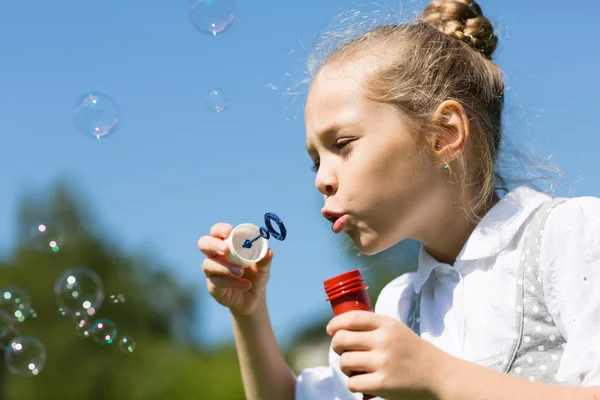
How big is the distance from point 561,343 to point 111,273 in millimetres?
25941

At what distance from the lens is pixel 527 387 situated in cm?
188

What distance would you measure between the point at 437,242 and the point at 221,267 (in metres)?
0.64

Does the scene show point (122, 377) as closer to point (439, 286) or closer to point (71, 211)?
point (71, 211)

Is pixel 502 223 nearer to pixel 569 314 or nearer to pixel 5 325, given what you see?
pixel 569 314

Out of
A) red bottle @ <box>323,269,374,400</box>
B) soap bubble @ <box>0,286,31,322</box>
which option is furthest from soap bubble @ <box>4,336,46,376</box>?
red bottle @ <box>323,269,374,400</box>

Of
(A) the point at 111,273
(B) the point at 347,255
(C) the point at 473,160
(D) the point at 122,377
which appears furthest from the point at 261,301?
(A) the point at 111,273

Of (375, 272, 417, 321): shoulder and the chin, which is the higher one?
the chin

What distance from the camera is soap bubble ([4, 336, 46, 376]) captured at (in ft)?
15.4

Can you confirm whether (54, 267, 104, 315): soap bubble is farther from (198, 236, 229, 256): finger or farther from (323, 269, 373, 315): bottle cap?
(323, 269, 373, 315): bottle cap

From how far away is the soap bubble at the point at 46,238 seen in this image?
441cm

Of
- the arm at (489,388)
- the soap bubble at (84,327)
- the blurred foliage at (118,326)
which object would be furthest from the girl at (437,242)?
the blurred foliage at (118,326)

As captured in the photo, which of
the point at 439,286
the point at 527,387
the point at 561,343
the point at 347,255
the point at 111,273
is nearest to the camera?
the point at 527,387

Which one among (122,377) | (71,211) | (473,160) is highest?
(71,211)

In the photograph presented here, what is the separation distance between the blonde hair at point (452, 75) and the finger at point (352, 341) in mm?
750
